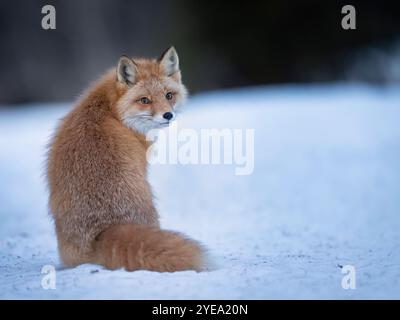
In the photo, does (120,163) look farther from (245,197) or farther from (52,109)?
(52,109)

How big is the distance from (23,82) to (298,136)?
50.3 ft

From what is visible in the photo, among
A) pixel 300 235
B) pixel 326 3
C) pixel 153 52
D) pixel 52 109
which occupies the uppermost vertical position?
pixel 326 3

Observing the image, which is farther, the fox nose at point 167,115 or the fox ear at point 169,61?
the fox ear at point 169,61

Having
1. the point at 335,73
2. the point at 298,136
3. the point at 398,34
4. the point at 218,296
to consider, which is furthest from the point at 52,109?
the point at 218,296

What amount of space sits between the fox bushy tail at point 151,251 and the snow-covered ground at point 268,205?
13 cm

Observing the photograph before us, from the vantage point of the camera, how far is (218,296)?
17.7 feet

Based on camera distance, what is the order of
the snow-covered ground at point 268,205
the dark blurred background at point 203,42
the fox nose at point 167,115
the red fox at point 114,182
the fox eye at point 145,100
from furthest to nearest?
the dark blurred background at point 203,42 → the fox eye at point 145,100 → the fox nose at point 167,115 → the red fox at point 114,182 → the snow-covered ground at point 268,205

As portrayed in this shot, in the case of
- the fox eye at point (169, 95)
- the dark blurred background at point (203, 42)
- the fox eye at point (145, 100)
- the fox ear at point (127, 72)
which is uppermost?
the dark blurred background at point (203, 42)

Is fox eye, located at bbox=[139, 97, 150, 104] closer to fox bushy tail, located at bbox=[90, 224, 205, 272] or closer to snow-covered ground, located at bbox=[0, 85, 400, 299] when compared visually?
snow-covered ground, located at bbox=[0, 85, 400, 299]

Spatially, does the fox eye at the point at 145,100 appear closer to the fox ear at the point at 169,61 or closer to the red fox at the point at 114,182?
the red fox at the point at 114,182

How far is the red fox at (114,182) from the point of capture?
19.2 ft

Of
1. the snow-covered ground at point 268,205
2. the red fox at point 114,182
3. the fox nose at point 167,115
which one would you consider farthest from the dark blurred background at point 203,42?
the fox nose at point 167,115

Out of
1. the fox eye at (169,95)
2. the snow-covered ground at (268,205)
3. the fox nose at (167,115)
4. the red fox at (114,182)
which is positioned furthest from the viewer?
the fox eye at (169,95)

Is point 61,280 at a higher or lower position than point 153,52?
lower
